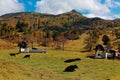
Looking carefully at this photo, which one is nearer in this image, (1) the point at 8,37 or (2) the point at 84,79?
(2) the point at 84,79

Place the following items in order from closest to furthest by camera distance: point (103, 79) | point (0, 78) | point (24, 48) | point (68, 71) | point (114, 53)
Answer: point (0, 78) → point (103, 79) → point (68, 71) → point (114, 53) → point (24, 48)

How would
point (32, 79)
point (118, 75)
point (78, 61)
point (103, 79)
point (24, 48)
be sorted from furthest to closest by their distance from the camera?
point (24, 48), point (78, 61), point (118, 75), point (103, 79), point (32, 79)

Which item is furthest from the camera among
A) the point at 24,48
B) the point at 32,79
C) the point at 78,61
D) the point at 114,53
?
the point at 24,48

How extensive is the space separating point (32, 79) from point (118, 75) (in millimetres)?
17496

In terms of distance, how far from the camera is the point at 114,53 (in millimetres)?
93312

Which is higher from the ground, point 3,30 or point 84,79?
point 3,30

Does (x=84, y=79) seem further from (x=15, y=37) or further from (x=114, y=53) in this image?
(x=15, y=37)

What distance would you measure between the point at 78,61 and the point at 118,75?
23.3m

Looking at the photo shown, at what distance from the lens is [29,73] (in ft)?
153

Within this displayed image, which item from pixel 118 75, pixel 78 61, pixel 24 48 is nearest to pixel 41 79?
pixel 118 75

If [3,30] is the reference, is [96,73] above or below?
below

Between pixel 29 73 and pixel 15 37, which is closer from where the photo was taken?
pixel 29 73

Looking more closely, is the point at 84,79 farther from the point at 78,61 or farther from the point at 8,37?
the point at 8,37

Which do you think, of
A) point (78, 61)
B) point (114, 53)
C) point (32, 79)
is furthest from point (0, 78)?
point (114, 53)
